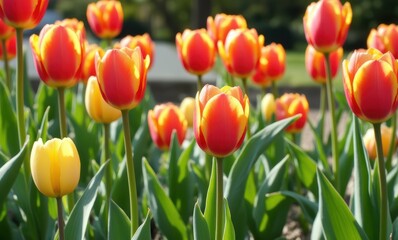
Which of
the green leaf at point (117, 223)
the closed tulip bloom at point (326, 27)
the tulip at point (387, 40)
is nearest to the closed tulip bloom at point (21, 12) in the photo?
the green leaf at point (117, 223)

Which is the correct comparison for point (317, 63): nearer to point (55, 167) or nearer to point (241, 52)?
point (241, 52)

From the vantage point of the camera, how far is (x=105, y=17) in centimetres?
297

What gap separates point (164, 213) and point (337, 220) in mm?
541

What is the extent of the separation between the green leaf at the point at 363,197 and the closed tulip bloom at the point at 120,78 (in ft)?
1.87

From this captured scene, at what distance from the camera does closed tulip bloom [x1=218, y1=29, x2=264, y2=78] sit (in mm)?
2184

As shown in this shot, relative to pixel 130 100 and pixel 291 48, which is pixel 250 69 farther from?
pixel 291 48

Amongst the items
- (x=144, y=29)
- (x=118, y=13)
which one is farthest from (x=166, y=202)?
(x=144, y=29)

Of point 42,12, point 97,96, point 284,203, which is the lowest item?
point 284,203

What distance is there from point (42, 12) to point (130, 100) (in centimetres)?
50

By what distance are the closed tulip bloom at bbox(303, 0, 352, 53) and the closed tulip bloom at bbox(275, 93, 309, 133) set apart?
51 centimetres

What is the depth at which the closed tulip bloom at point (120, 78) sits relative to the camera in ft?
4.82

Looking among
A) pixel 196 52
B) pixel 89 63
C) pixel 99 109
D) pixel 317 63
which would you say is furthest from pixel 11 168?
pixel 317 63

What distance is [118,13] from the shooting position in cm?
296

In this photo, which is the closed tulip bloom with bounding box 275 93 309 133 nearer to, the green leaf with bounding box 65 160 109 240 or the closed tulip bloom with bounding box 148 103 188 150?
the closed tulip bloom with bounding box 148 103 188 150
